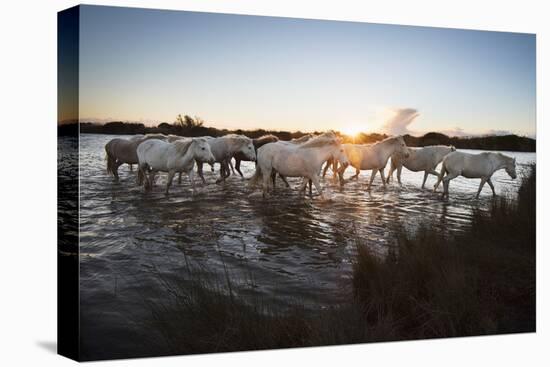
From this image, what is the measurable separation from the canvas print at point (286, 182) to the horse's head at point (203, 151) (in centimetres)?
2

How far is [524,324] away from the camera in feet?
31.7

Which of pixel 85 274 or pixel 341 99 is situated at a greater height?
pixel 341 99

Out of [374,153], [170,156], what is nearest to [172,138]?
[170,156]

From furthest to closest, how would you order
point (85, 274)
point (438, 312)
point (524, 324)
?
1. point (524, 324)
2. point (438, 312)
3. point (85, 274)

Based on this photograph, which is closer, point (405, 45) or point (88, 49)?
point (88, 49)

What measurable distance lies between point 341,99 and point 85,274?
318cm

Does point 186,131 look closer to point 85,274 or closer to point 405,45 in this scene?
point 85,274

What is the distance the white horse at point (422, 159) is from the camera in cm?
943

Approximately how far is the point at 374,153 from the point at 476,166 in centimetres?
146

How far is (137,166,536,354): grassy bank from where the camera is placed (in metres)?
8.02

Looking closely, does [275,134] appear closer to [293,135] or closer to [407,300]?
[293,135]

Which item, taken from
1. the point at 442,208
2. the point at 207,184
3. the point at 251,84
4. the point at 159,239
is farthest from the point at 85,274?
the point at 442,208

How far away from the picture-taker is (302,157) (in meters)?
9.30

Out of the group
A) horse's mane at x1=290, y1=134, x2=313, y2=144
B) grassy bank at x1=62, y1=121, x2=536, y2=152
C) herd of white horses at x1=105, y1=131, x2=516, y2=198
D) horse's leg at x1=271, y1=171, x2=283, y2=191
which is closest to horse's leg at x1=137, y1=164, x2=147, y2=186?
herd of white horses at x1=105, y1=131, x2=516, y2=198
